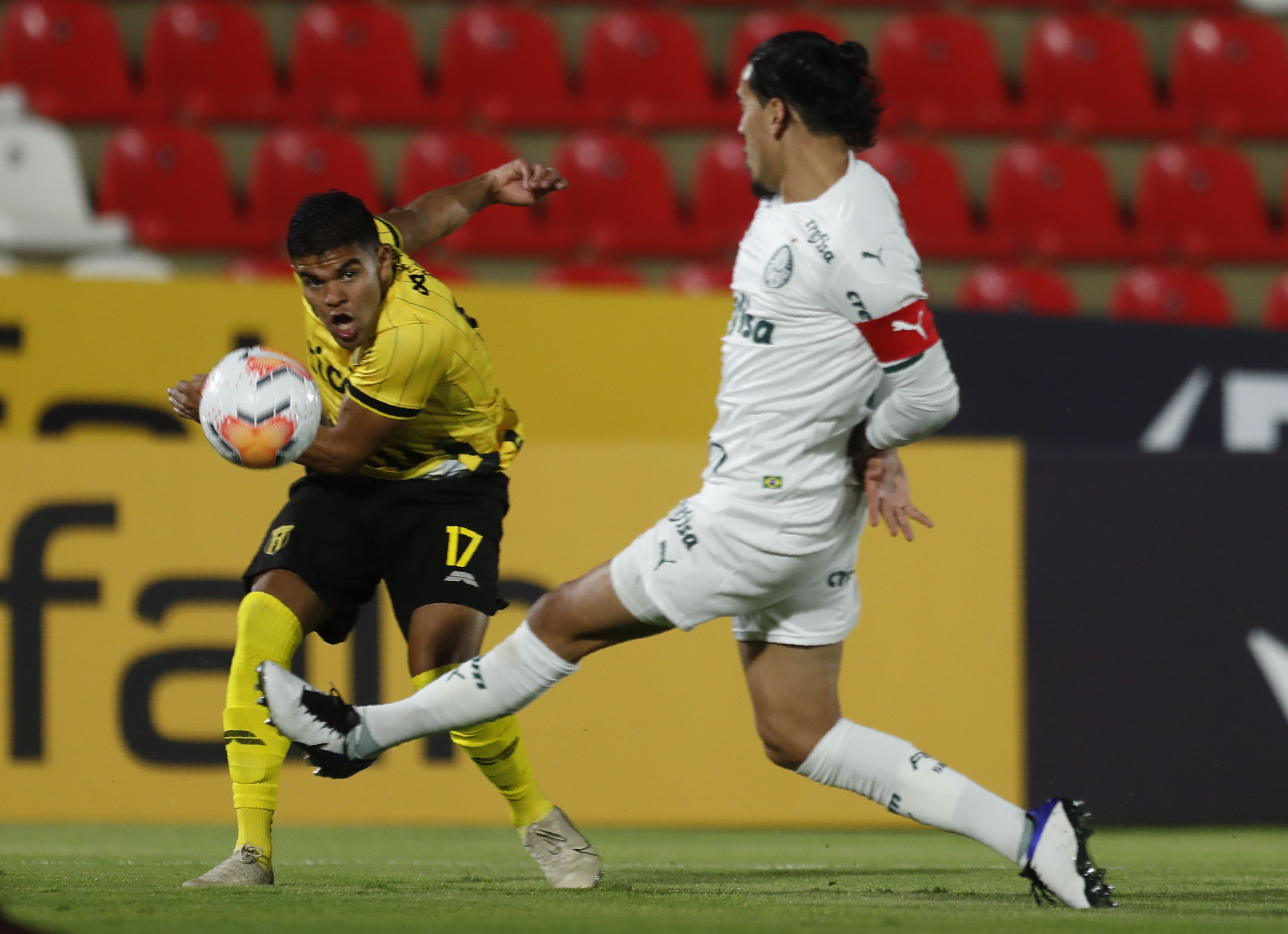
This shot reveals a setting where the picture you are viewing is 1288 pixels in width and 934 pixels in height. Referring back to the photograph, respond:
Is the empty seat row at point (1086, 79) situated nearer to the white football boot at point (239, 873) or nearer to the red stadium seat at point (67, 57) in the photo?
the red stadium seat at point (67, 57)

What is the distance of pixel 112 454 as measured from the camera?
572 centimetres

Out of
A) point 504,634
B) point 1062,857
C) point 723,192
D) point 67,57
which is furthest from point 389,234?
point 67,57

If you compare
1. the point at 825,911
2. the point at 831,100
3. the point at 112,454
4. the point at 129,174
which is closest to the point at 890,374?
the point at 831,100

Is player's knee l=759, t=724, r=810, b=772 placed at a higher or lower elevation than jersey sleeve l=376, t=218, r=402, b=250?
lower

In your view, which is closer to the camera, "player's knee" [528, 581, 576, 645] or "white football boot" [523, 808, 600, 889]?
"player's knee" [528, 581, 576, 645]

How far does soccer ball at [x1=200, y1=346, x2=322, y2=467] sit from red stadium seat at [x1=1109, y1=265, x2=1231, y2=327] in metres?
5.50

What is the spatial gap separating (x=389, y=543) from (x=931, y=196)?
17.2 ft

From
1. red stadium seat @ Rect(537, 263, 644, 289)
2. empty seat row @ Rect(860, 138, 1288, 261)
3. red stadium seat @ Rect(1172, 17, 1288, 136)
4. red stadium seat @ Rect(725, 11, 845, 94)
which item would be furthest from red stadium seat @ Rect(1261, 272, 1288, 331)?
red stadium seat @ Rect(537, 263, 644, 289)

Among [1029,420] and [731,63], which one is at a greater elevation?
[731,63]

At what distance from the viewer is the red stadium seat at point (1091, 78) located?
920cm

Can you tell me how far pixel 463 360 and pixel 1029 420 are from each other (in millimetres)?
3467

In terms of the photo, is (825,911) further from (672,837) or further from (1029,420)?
(1029,420)

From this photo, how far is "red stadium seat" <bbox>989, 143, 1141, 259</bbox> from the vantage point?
345 inches

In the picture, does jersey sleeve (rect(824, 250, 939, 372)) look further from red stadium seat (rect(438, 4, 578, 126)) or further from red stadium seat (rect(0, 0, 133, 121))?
red stadium seat (rect(0, 0, 133, 121))
